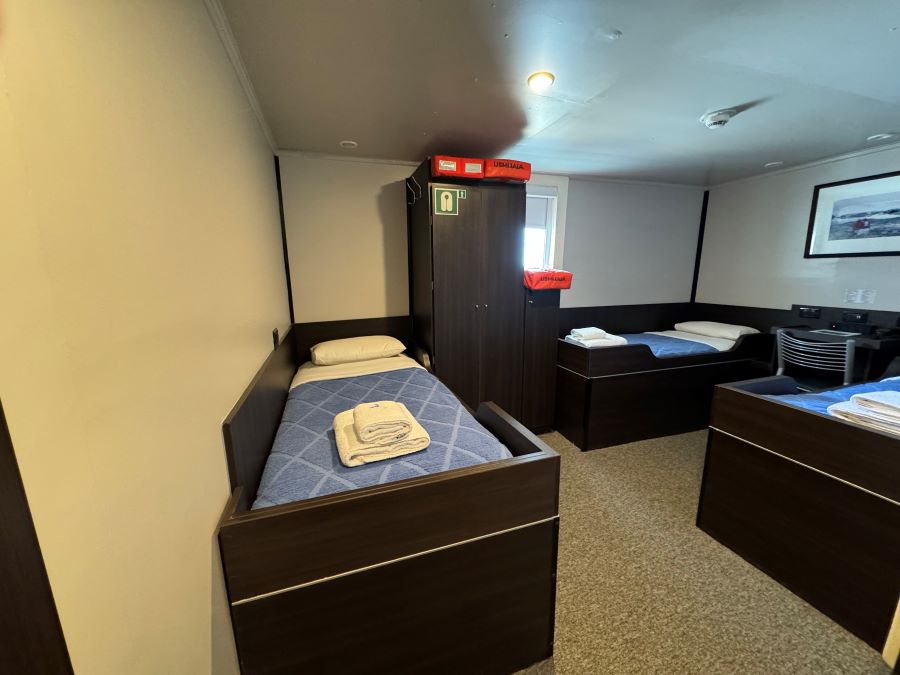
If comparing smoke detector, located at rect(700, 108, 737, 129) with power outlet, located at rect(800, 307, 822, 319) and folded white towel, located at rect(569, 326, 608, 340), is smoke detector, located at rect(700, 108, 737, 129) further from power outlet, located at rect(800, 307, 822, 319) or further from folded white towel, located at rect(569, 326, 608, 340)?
power outlet, located at rect(800, 307, 822, 319)

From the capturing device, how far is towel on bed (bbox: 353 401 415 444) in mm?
1255

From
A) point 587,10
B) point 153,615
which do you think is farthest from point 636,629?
point 587,10

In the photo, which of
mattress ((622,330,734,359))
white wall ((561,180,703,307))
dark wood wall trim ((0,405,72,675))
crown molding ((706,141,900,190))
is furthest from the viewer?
white wall ((561,180,703,307))

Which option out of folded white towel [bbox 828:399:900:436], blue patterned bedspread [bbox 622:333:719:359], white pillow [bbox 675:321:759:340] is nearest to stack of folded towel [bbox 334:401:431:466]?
folded white towel [bbox 828:399:900:436]

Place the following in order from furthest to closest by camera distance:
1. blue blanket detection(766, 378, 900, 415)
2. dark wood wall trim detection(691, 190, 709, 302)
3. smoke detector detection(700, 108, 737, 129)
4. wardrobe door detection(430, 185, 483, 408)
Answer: dark wood wall trim detection(691, 190, 709, 302) → wardrobe door detection(430, 185, 483, 408) → smoke detector detection(700, 108, 737, 129) → blue blanket detection(766, 378, 900, 415)

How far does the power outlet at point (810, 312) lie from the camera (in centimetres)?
290

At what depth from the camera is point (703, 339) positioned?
3.27 m

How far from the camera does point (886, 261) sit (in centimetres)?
252

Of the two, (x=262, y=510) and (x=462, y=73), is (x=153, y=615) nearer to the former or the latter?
(x=262, y=510)

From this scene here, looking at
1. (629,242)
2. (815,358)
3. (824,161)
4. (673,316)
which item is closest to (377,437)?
(815,358)

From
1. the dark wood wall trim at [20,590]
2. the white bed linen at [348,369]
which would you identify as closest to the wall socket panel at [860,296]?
the white bed linen at [348,369]

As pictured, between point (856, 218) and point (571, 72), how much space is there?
9.63ft

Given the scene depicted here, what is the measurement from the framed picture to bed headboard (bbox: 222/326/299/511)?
430 centimetres

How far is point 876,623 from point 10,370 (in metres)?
2.50
